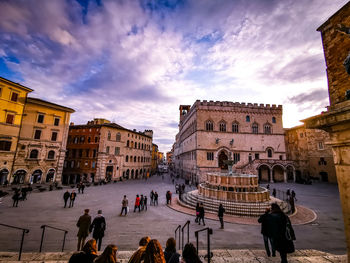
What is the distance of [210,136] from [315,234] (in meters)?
24.9

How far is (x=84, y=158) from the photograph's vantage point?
107 feet

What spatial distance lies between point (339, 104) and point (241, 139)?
3303 centimetres

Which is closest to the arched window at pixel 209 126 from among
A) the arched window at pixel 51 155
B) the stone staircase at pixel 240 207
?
the stone staircase at pixel 240 207

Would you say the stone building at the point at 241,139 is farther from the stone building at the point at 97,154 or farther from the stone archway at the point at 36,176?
the stone archway at the point at 36,176

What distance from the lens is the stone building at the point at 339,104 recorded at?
316cm

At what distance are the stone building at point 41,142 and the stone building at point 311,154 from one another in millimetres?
44313

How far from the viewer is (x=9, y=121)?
848 inches

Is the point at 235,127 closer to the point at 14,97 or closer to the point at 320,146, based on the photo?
the point at 320,146

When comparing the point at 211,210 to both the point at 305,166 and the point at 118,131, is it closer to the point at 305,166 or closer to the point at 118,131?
the point at 118,131

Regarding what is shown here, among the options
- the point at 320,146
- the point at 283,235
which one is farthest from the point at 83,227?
the point at 320,146

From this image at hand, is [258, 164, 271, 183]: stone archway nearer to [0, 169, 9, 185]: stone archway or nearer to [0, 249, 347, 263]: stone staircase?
[0, 249, 347, 263]: stone staircase

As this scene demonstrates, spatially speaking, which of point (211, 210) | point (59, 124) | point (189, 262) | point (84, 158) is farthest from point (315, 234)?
point (84, 158)

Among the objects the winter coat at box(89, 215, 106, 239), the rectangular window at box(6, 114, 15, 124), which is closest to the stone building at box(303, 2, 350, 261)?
the winter coat at box(89, 215, 106, 239)

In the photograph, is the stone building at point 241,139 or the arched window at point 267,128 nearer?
the stone building at point 241,139
